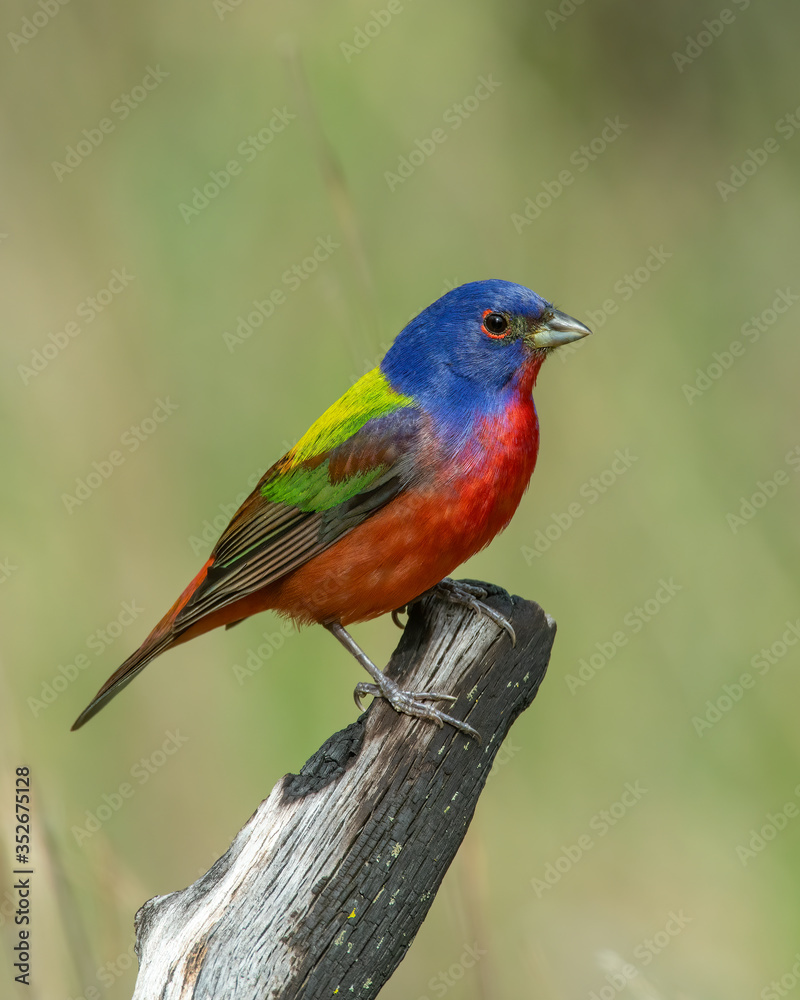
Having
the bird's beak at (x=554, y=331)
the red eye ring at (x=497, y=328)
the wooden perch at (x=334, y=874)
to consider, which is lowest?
the wooden perch at (x=334, y=874)

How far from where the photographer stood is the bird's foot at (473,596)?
384cm

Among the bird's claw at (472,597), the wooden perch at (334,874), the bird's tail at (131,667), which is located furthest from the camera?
the bird's tail at (131,667)

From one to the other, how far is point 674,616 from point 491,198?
2.66 m

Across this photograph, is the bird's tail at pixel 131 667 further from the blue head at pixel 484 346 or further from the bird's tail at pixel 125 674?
the blue head at pixel 484 346

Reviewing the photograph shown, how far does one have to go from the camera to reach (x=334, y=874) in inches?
119

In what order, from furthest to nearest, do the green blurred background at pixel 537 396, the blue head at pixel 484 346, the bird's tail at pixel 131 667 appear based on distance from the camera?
the green blurred background at pixel 537 396
the blue head at pixel 484 346
the bird's tail at pixel 131 667

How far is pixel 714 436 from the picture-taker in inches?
245

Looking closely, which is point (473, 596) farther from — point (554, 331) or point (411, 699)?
point (554, 331)

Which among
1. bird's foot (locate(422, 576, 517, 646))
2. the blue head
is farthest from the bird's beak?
bird's foot (locate(422, 576, 517, 646))

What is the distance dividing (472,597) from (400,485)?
1.94ft

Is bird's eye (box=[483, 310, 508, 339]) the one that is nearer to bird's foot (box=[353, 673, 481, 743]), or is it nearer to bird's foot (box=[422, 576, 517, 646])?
bird's foot (box=[422, 576, 517, 646])

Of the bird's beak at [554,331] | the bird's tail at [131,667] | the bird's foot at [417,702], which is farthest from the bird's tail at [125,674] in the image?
the bird's beak at [554,331]

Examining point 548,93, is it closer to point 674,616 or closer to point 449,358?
point 449,358

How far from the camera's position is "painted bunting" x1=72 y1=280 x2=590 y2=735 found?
14.9 ft
